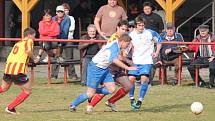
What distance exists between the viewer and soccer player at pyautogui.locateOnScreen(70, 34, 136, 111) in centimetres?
1205

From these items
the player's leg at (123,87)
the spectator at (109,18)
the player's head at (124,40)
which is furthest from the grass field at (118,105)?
the spectator at (109,18)

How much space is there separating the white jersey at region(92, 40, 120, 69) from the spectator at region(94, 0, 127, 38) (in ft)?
14.0

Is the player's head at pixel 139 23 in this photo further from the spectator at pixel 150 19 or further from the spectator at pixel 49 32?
the spectator at pixel 49 32

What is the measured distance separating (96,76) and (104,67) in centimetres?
21

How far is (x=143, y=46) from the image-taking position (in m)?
14.1

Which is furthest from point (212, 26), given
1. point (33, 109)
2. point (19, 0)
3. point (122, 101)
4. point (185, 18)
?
point (33, 109)

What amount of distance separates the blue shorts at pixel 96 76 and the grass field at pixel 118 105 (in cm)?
54

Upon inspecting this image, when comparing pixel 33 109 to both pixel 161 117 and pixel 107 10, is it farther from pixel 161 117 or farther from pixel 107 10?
pixel 107 10

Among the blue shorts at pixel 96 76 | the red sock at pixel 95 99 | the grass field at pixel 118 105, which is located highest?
the blue shorts at pixel 96 76

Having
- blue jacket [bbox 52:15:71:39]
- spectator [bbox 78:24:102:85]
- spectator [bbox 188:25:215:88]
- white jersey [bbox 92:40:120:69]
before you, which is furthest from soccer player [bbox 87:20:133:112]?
blue jacket [bbox 52:15:71:39]

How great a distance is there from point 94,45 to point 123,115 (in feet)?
18.0

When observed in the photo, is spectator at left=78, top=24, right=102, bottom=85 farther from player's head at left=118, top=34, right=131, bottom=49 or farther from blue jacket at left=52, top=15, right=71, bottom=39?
player's head at left=118, top=34, right=131, bottom=49

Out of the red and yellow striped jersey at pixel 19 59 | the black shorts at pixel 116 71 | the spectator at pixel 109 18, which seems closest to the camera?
the red and yellow striped jersey at pixel 19 59

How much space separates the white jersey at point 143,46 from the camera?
45.9 feet
